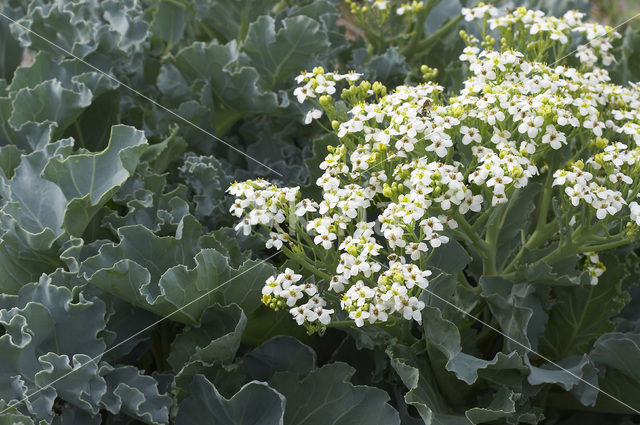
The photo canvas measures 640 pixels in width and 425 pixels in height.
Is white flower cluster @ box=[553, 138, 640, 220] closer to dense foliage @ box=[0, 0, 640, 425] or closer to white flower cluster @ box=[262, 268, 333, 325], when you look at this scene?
dense foliage @ box=[0, 0, 640, 425]

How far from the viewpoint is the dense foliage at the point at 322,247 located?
1.20 meters

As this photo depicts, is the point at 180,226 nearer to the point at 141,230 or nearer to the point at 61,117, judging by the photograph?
the point at 141,230

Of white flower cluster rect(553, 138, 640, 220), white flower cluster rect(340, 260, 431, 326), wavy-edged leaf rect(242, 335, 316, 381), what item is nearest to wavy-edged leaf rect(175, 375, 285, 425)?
wavy-edged leaf rect(242, 335, 316, 381)

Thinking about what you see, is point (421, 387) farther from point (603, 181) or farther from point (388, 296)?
point (603, 181)

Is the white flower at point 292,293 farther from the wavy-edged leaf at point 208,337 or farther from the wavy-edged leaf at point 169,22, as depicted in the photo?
the wavy-edged leaf at point 169,22

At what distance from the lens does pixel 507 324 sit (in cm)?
137

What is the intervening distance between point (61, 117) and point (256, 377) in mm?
754

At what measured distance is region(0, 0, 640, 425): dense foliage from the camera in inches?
47.4

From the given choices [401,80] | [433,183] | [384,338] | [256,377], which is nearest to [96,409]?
[256,377]

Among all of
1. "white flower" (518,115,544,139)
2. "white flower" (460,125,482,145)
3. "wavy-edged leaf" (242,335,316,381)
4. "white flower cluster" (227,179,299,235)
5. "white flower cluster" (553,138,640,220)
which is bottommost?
"wavy-edged leaf" (242,335,316,381)

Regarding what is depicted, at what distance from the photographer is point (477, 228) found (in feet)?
4.46

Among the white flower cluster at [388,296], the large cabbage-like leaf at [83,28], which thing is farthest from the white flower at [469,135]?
the large cabbage-like leaf at [83,28]

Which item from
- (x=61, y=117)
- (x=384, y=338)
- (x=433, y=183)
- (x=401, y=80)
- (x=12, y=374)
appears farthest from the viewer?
(x=401, y=80)

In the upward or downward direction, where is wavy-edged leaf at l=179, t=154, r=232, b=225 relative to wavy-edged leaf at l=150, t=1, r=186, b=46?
downward
